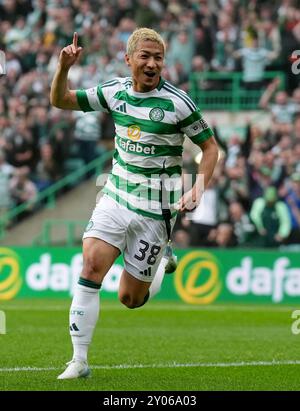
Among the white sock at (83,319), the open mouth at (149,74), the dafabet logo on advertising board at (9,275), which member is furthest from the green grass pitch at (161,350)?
the open mouth at (149,74)

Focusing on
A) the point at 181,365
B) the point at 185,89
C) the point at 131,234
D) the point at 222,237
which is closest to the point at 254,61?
the point at 185,89

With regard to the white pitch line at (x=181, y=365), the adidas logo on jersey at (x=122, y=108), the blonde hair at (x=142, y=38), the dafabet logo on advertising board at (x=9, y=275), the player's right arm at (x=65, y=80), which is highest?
the blonde hair at (x=142, y=38)

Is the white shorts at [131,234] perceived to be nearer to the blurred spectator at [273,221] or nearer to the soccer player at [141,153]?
the soccer player at [141,153]

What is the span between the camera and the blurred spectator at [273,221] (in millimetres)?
19938

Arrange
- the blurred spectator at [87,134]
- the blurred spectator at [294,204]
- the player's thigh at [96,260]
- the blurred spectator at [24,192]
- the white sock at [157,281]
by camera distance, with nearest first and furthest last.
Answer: the player's thigh at [96,260] < the white sock at [157,281] < the blurred spectator at [294,204] < the blurred spectator at [24,192] < the blurred spectator at [87,134]

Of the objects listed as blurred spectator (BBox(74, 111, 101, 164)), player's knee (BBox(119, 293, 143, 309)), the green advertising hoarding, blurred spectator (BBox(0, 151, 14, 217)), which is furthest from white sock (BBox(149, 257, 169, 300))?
blurred spectator (BBox(74, 111, 101, 164))

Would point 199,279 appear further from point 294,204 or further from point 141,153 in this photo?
point 141,153

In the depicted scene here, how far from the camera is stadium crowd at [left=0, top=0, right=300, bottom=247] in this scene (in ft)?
66.9

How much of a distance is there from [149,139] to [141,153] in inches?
5.2

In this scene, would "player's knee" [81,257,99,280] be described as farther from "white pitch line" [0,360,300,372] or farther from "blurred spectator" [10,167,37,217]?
"blurred spectator" [10,167,37,217]

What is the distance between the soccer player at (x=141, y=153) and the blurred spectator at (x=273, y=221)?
1079 cm

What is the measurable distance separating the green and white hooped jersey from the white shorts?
3.0 inches

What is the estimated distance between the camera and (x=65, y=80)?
9.05 metres
